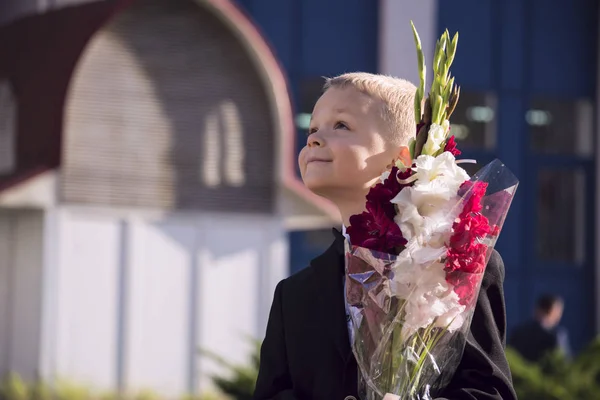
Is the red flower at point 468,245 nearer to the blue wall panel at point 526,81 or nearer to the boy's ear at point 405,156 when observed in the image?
the boy's ear at point 405,156

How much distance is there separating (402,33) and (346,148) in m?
13.6

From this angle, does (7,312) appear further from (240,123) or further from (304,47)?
(304,47)

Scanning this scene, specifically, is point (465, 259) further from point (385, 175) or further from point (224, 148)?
point (224, 148)

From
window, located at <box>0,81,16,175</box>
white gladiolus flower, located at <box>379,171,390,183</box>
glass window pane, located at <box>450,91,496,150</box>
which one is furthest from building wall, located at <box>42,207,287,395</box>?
white gladiolus flower, located at <box>379,171,390,183</box>

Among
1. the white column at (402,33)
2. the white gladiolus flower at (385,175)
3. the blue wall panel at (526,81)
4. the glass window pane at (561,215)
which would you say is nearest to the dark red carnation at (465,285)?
the white gladiolus flower at (385,175)

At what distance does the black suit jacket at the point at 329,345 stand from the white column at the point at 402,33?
43.4 ft

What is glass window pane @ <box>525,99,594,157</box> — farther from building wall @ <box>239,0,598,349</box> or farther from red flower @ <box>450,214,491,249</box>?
red flower @ <box>450,214,491,249</box>

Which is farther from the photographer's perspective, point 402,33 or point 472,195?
point 402,33

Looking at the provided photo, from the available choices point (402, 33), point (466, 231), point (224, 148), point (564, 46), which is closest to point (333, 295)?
point (466, 231)

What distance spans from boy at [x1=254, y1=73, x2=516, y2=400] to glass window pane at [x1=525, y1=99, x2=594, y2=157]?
14942 mm

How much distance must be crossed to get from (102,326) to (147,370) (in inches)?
A: 22.6

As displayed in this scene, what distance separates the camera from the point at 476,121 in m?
17.8

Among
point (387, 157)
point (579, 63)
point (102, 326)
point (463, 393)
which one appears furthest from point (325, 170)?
point (579, 63)

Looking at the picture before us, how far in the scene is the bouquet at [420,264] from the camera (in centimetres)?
302
